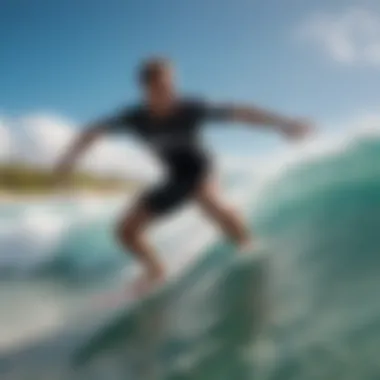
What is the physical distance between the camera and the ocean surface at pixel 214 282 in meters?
1.46

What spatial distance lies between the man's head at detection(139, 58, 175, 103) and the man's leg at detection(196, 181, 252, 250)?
0.19 metres

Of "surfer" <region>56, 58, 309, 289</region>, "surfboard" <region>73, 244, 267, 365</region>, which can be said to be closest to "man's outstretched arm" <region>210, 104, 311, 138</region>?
"surfer" <region>56, 58, 309, 289</region>

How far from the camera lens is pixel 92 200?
1.50 m

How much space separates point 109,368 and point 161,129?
0.46 m

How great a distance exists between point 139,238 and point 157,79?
1.01 ft

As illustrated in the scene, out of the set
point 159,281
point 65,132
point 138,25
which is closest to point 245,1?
point 138,25

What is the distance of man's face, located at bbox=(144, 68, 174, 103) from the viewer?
4.90ft

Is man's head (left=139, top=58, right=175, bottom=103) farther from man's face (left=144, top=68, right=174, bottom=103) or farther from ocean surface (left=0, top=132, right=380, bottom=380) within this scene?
ocean surface (left=0, top=132, right=380, bottom=380)

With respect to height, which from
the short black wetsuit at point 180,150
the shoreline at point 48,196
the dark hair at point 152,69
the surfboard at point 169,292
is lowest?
the surfboard at point 169,292

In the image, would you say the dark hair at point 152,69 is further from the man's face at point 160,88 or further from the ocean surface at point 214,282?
the ocean surface at point 214,282

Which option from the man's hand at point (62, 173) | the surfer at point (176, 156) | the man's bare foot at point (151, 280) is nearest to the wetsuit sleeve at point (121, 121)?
the surfer at point (176, 156)

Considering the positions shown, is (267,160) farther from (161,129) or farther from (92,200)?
(92,200)

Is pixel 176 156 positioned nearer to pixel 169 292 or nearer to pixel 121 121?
pixel 121 121

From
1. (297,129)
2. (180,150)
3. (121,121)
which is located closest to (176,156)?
(180,150)
